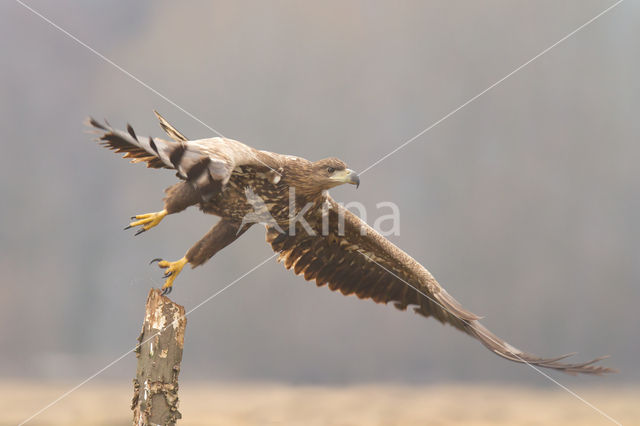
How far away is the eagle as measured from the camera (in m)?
3.43

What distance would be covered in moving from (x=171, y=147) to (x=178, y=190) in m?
0.40

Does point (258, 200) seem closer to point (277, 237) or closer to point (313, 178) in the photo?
point (313, 178)

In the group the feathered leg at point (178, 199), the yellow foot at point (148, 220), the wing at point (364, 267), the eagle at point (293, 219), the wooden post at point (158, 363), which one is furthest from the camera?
the wing at point (364, 267)

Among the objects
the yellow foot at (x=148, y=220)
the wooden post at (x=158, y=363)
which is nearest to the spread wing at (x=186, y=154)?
the yellow foot at (x=148, y=220)

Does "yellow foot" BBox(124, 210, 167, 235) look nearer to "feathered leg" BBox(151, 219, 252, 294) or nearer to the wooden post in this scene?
"feathered leg" BBox(151, 219, 252, 294)

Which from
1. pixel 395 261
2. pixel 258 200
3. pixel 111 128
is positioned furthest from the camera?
pixel 395 261

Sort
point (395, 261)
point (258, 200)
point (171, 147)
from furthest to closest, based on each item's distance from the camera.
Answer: point (395, 261) → point (258, 200) → point (171, 147)

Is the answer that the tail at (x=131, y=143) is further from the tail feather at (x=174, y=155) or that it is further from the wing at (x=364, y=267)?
the wing at (x=364, y=267)

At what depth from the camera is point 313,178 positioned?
14.3 feet

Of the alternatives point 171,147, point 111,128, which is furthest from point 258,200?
point 111,128

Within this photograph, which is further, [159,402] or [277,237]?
[277,237]

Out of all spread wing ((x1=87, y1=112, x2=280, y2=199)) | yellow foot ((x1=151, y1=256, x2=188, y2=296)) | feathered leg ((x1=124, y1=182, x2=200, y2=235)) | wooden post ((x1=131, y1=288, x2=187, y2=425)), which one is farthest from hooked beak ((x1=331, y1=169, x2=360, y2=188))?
wooden post ((x1=131, y1=288, x2=187, y2=425))

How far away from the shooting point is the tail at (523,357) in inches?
162

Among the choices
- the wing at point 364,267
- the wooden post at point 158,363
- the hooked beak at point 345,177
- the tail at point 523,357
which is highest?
the hooked beak at point 345,177
